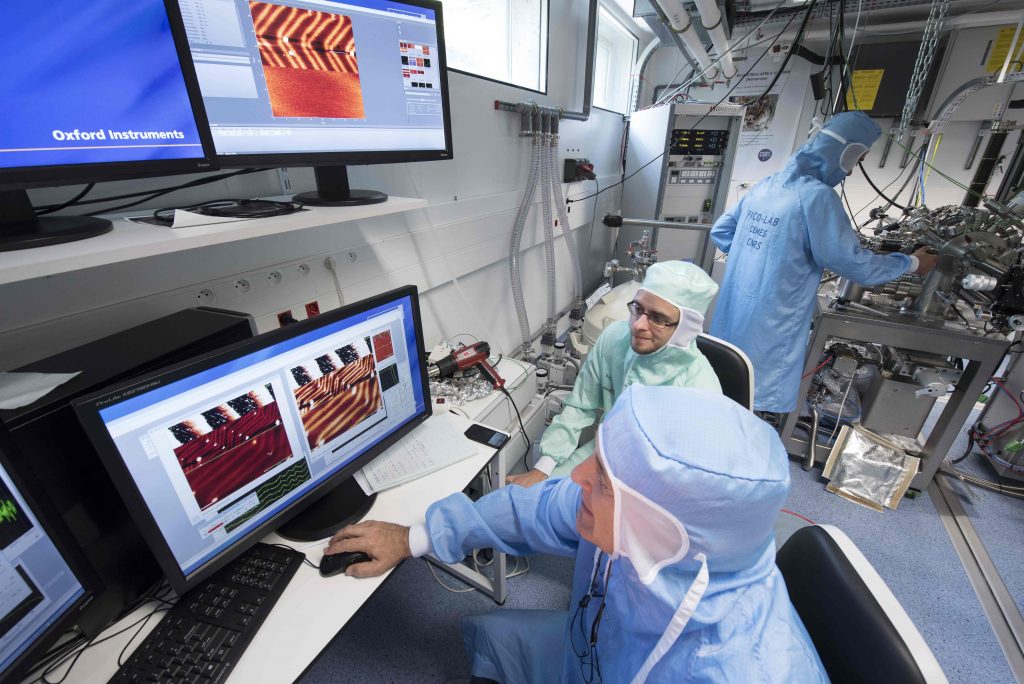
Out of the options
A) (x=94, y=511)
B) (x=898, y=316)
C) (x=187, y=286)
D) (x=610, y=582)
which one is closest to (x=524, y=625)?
(x=610, y=582)

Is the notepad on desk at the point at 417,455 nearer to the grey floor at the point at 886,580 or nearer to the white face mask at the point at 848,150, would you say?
the grey floor at the point at 886,580

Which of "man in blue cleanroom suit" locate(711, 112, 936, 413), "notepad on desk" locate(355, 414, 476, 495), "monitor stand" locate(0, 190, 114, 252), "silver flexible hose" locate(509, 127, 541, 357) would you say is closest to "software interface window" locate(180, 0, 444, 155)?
"monitor stand" locate(0, 190, 114, 252)

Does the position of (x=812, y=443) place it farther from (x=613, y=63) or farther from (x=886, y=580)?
(x=613, y=63)

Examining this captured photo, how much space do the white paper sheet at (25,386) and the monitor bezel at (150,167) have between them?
274 millimetres

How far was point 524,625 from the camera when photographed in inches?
41.0

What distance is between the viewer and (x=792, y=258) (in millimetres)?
1790

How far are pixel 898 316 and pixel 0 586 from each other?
2.60 m

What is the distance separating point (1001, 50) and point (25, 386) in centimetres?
444


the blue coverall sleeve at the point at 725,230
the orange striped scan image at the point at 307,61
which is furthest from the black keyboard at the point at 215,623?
the blue coverall sleeve at the point at 725,230

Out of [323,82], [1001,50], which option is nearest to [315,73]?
[323,82]

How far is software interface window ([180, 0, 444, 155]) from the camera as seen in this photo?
0.71 metres

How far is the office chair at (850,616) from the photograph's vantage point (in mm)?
555

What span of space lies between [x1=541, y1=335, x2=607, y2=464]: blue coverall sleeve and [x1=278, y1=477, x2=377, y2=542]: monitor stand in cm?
60


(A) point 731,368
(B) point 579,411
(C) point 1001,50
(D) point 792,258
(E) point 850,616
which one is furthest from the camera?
(C) point 1001,50
